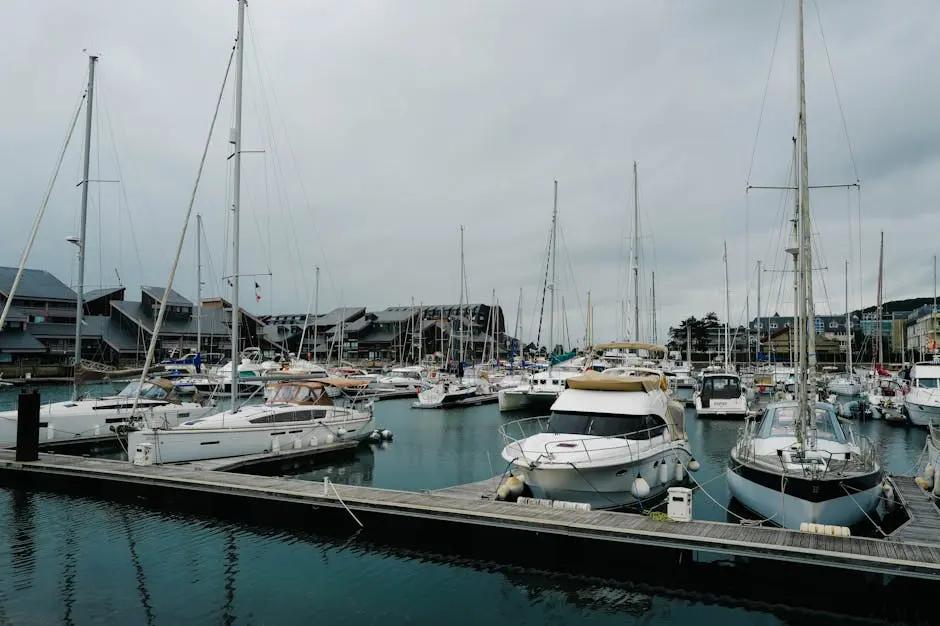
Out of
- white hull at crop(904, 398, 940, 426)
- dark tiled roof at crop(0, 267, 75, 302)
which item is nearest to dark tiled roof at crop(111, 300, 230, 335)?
dark tiled roof at crop(0, 267, 75, 302)

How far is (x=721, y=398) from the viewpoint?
43.4 m

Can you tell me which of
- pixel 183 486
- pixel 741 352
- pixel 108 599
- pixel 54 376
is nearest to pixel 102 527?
A: pixel 183 486

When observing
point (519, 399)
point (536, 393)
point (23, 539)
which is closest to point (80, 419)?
point (23, 539)

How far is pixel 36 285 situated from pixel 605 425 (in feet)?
295

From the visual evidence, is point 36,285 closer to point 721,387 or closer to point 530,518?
point 721,387

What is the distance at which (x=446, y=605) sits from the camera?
478 inches

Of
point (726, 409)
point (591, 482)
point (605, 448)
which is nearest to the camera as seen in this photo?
point (591, 482)

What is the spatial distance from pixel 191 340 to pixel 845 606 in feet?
302

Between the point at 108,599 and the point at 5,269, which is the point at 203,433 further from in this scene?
the point at 5,269

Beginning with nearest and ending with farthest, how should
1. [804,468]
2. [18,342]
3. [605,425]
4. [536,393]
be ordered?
1. [804,468]
2. [605,425]
3. [536,393]
4. [18,342]

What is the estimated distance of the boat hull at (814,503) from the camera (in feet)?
45.1

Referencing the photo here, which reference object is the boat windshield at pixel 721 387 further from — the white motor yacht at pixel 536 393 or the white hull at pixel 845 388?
the white hull at pixel 845 388

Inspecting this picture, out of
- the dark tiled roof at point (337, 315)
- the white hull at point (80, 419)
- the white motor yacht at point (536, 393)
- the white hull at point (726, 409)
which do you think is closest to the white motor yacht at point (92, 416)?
the white hull at point (80, 419)

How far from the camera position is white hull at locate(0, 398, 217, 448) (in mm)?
25578
